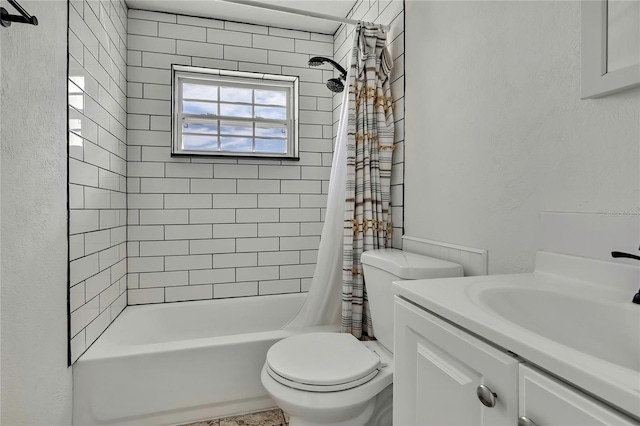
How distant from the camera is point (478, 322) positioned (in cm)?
66

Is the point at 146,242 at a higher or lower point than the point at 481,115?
lower

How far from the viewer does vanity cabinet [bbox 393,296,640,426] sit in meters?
0.50

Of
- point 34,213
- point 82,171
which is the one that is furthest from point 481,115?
point 82,171

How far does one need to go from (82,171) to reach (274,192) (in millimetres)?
1313

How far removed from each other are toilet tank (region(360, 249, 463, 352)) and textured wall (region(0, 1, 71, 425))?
1.32 m

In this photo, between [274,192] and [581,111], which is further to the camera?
[274,192]

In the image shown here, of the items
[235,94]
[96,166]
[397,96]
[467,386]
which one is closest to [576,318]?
[467,386]

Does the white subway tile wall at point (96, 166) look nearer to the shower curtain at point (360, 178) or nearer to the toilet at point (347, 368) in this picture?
the toilet at point (347, 368)

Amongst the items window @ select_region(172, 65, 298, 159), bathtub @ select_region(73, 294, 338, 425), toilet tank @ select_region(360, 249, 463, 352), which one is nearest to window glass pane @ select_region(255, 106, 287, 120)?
window @ select_region(172, 65, 298, 159)

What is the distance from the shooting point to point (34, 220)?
1.25m

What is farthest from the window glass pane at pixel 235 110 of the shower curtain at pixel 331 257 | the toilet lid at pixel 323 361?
the toilet lid at pixel 323 361

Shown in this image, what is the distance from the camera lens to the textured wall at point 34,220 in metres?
1.10

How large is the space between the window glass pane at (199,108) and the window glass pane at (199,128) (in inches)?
3.8

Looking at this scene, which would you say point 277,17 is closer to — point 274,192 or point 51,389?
point 274,192
